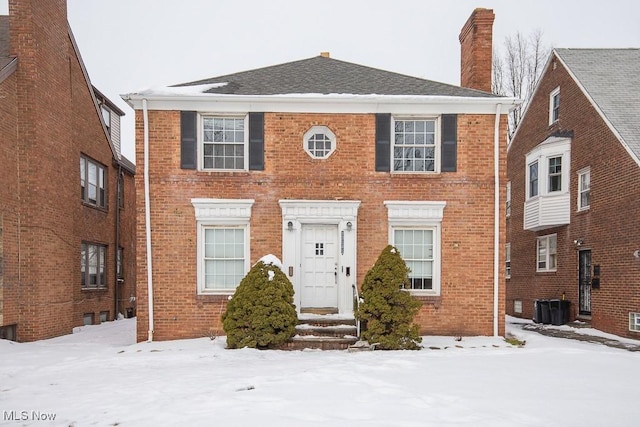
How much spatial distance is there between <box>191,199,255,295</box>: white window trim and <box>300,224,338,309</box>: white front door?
4.64 ft

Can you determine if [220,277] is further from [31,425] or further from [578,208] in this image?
[578,208]

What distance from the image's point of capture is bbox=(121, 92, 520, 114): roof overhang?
437 inches

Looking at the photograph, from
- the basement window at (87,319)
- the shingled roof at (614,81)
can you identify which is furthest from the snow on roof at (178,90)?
the shingled roof at (614,81)

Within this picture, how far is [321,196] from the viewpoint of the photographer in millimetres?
11391

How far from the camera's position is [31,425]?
5.35 m

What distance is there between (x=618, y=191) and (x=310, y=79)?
361 inches

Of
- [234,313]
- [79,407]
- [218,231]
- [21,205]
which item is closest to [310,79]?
[218,231]

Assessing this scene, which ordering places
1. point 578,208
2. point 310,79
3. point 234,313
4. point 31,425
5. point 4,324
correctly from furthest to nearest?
point 578,208 → point 310,79 → point 4,324 → point 234,313 → point 31,425

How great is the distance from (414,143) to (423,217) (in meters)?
1.87

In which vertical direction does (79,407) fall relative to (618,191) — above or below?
below

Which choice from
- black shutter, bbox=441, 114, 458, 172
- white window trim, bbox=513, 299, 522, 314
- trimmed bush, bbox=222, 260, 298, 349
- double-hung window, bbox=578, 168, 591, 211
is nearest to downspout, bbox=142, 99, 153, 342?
trimmed bush, bbox=222, 260, 298, 349

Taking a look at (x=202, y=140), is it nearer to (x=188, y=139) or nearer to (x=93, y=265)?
(x=188, y=139)

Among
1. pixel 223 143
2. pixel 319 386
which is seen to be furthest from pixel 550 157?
pixel 319 386

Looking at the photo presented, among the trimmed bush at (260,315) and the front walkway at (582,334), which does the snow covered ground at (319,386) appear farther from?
the front walkway at (582,334)
